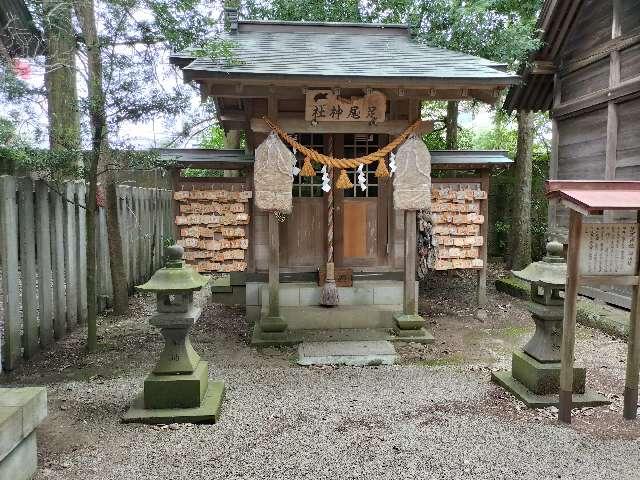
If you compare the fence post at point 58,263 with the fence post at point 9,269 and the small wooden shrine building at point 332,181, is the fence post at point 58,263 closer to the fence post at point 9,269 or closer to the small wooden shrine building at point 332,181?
the fence post at point 9,269

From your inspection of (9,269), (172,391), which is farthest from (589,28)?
(9,269)

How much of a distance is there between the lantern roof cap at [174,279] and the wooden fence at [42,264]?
6.54 feet

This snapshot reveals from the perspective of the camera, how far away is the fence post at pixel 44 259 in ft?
19.5

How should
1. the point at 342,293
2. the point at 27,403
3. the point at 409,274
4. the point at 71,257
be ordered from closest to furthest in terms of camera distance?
the point at 27,403 < the point at 71,257 < the point at 409,274 < the point at 342,293

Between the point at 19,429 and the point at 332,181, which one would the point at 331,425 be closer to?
the point at 19,429

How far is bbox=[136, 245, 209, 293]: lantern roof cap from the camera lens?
441cm

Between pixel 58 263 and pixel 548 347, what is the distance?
6.08m

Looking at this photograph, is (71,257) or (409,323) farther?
(409,323)

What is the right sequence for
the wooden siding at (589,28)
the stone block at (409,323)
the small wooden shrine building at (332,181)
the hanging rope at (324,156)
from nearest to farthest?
the small wooden shrine building at (332,181) → the hanging rope at (324,156) → the stone block at (409,323) → the wooden siding at (589,28)

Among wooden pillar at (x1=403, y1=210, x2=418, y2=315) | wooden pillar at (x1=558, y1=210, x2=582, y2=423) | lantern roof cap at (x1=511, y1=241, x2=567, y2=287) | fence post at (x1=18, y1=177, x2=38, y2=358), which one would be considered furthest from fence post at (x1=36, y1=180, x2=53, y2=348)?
wooden pillar at (x1=558, y1=210, x2=582, y2=423)

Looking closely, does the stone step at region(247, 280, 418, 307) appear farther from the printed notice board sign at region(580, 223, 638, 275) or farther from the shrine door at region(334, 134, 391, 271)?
the printed notice board sign at region(580, 223, 638, 275)

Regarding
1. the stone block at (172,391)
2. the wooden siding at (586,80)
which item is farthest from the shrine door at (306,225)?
the wooden siding at (586,80)

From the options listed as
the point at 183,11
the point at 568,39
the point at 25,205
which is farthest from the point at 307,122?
the point at 568,39

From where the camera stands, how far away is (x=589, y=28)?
30.7ft
